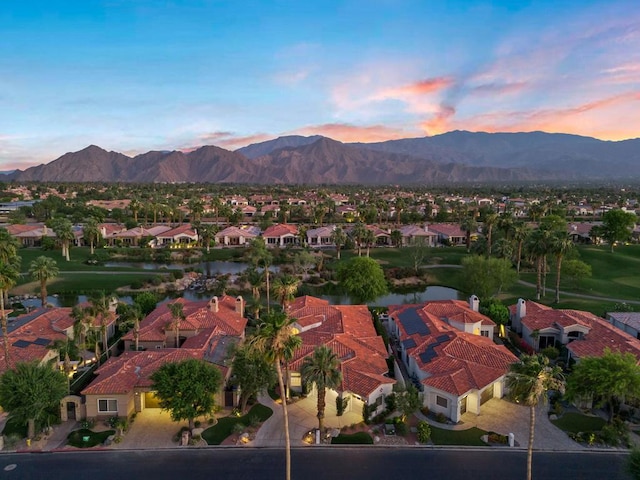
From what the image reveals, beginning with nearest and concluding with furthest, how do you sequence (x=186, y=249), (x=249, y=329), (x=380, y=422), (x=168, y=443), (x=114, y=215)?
(x=168, y=443), (x=380, y=422), (x=249, y=329), (x=186, y=249), (x=114, y=215)

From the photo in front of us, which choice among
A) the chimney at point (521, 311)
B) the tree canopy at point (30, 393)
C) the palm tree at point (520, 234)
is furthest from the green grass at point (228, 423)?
the palm tree at point (520, 234)

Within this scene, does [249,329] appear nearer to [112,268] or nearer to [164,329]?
[164,329]

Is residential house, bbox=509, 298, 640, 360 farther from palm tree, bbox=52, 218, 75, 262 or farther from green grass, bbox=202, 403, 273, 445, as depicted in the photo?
palm tree, bbox=52, 218, 75, 262

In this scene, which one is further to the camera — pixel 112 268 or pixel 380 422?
pixel 112 268

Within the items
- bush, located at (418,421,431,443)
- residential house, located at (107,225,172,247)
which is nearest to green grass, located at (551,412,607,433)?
bush, located at (418,421,431,443)

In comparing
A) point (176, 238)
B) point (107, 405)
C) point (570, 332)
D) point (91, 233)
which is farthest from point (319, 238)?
point (107, 405)

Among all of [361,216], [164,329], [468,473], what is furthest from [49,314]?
[361,216]
